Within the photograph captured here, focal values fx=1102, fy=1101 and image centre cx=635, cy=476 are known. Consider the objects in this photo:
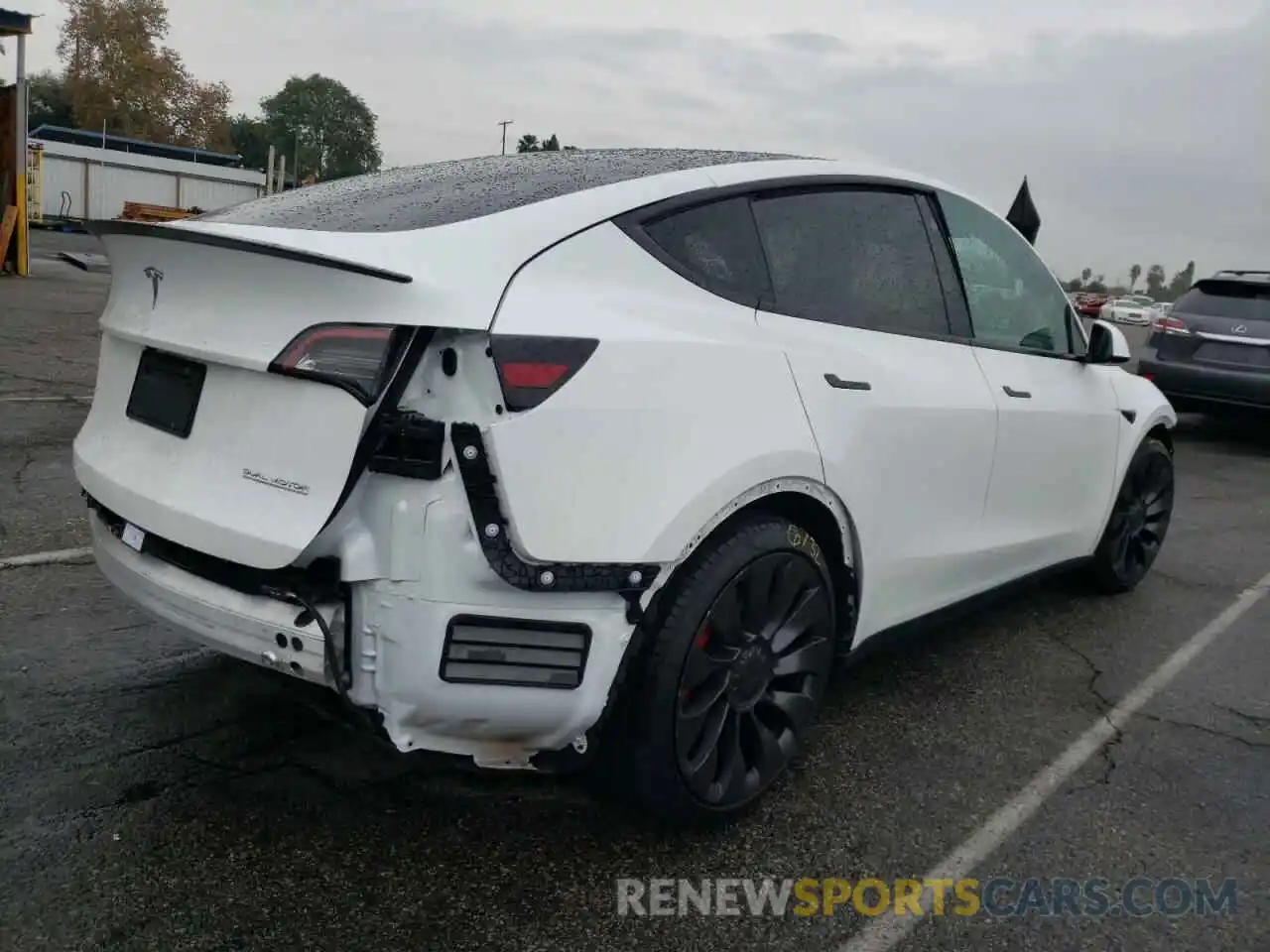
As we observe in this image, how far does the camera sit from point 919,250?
11.5ft

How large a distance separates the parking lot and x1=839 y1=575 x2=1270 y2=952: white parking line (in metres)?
0.02

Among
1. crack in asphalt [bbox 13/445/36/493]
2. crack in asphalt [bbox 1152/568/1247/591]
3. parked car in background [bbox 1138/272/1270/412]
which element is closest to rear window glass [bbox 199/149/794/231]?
crack in asphalt [bbox 13/445/36/493]

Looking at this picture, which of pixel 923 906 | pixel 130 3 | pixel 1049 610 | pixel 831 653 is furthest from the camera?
pixel 130 3

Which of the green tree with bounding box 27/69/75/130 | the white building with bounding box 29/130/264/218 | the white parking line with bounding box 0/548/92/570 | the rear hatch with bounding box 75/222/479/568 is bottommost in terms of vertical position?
the white parking line with bounding box 0/548/92/570

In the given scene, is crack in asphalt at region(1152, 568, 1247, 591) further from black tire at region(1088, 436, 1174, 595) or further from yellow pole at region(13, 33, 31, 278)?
yellow pole at region(13, 33, 31, 278)

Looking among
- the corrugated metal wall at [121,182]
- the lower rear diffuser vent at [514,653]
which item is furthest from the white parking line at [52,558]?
the corrugated metal wall at [121,182]

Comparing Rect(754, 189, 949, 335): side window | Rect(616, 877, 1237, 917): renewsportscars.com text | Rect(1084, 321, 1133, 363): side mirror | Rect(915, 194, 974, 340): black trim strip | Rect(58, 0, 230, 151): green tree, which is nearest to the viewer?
Rect(616, 877, 1237, 917): renewsportscars.com text

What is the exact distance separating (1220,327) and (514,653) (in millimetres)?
9360

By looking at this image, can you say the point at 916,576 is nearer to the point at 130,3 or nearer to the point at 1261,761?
the point at 1261,761

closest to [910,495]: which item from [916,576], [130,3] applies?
[916,576]

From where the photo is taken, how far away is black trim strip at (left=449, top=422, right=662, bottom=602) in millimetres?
2174

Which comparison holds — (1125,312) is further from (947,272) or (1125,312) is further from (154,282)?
(154,282)

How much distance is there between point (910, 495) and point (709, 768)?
1.06 m

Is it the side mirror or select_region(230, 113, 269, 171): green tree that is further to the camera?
select_region(230, 113, 269, 171): green tree
